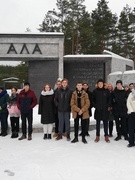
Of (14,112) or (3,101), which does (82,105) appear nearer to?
(14,112)

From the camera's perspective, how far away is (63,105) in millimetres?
6570

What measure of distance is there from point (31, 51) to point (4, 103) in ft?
23.9

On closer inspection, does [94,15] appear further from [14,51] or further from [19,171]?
[19,171]

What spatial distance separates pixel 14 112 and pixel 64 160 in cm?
255

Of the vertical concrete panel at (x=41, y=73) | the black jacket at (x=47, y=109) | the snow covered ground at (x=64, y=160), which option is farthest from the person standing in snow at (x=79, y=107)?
the vertical concrete panel at (x=41, y=73)

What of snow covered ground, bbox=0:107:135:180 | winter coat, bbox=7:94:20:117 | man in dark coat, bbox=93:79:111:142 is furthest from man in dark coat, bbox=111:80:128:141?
winter coat, bbox=7:94:20:117

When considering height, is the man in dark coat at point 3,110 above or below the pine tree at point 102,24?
below

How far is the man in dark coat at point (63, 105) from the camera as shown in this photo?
6.57 m

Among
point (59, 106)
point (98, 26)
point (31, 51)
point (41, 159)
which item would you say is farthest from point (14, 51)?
point (98, 26)

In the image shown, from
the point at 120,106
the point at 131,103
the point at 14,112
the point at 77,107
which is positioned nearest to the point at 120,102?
the point at 120,106

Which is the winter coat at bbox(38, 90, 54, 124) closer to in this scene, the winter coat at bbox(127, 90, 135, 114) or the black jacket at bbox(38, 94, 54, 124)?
the black jacket at bbox(38, 94, 54, 124)

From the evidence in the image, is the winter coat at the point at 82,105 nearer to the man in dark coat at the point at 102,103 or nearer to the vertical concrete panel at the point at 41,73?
the man in dark coat at the point at 102,103

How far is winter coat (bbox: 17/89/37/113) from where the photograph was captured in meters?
6.76

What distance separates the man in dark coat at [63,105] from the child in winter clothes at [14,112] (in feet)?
4.01
